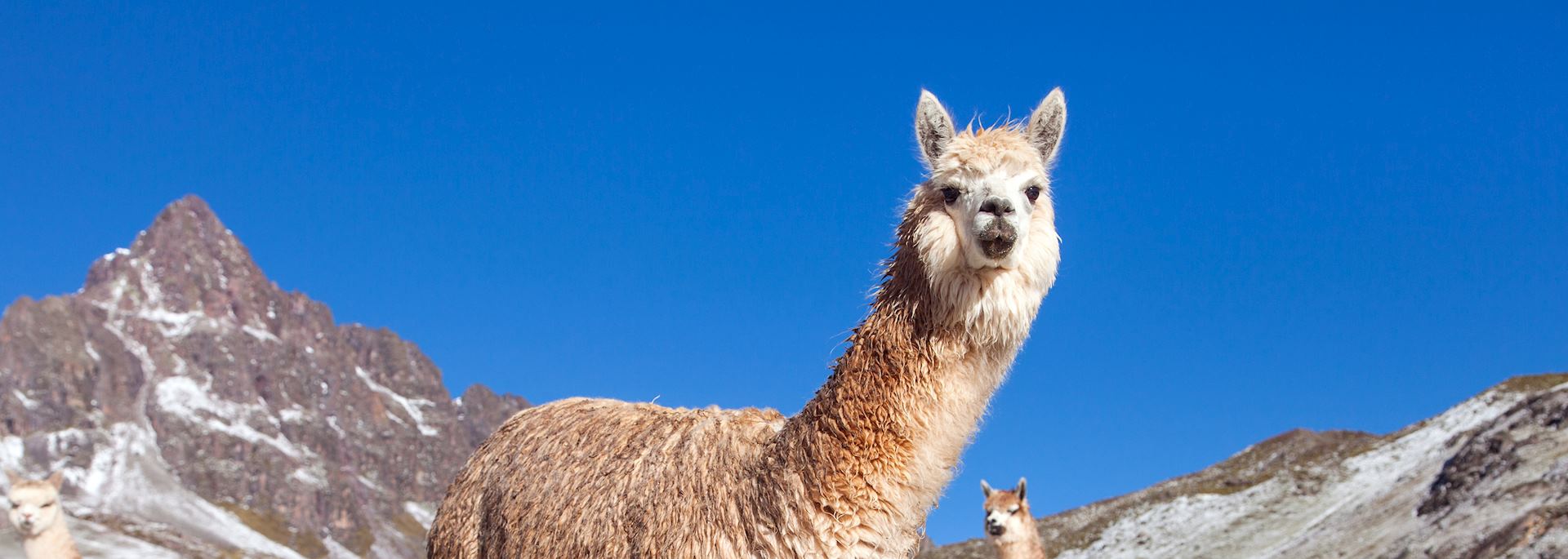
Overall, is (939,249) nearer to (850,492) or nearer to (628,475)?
(850,492)

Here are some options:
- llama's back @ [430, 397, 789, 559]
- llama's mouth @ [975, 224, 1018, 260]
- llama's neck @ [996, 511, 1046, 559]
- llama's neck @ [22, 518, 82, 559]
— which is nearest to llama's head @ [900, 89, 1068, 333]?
llama's mouth @ [975, 224, 1018, 260]

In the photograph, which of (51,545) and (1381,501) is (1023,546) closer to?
(51,545)

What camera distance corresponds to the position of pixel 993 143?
732cm

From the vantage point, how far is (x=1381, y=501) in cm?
3703

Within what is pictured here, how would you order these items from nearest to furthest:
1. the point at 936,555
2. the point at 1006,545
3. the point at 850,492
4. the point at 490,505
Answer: the point at 850,492
the point at 490,505
the point at 1006,545
the point at 936,555

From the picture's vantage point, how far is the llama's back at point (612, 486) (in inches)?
275

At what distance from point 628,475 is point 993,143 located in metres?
2.77

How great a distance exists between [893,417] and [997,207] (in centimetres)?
118

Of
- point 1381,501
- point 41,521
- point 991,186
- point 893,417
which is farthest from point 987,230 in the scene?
point 1381,501

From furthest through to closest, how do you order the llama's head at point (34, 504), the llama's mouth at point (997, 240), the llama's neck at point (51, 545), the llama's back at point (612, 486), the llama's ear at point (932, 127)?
the llama's head at point (34, 504), the llama's neck at point (51, 545), the llama's ear at point (932, 127), the llama's back at point (612, 486), the llama's mouth at point (997, 240)

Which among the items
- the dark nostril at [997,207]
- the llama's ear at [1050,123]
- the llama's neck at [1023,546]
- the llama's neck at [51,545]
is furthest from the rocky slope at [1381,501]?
the llama's neck at [51,545]

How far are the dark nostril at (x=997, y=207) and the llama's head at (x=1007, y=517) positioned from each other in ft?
43.5

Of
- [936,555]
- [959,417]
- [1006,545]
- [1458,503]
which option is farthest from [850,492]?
[936,555]

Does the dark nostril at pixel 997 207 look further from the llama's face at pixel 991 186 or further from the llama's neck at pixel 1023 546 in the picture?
the llama's neck at pixel 1023 546
